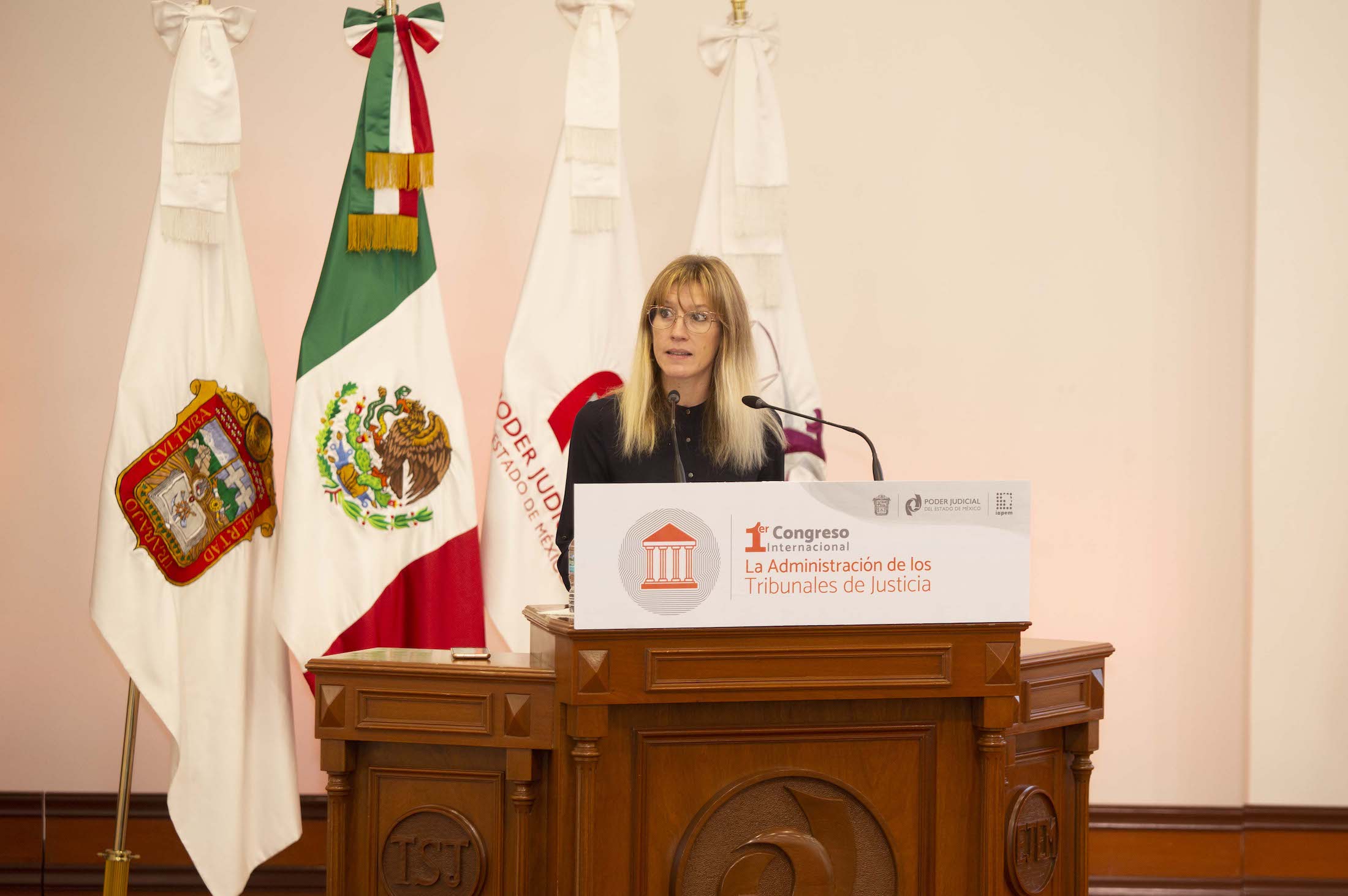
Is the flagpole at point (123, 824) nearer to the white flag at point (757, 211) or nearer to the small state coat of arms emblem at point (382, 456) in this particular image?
the small state coat of arms emblem at point (382, 456)

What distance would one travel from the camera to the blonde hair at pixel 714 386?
2.38 m

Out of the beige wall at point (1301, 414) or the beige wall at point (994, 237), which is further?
the beige wall at point (994, 237)

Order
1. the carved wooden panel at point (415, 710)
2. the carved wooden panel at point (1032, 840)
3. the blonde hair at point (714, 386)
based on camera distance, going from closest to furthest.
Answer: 1. the carved wooden panel at point (415, 710)
2. the carved wooden panel at point (1032, 840)
3. the blonde hair at point (714, 386)

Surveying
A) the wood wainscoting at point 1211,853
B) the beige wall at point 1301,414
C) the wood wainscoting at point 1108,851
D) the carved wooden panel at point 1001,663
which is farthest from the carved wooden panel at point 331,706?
the beige wall at point 1301,414

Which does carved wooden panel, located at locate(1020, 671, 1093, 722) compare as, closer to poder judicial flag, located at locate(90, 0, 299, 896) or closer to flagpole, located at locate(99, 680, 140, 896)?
poder judicial flag, located at locate(90, 0, 299, 896)

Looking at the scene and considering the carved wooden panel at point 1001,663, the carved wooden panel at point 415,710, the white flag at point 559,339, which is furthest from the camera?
the white flag at point 559,339

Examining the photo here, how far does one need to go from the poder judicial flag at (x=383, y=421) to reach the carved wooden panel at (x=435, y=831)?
112 centimetres

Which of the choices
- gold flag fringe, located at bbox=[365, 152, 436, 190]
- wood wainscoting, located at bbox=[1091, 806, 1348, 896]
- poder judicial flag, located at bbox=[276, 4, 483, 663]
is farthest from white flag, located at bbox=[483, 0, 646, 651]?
wood wainscoting, located at bbox=[1091, 806, 1348, 896]

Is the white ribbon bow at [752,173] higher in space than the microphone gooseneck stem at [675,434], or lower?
higher

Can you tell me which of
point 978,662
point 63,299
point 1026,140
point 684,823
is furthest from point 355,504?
point 1026,140

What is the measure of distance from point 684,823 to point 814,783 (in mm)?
216

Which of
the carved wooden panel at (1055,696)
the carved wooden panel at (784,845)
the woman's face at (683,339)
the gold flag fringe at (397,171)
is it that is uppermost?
the gold flag fringe at (397,171)

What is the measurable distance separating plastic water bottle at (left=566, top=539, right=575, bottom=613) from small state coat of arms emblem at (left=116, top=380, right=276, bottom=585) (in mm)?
1179

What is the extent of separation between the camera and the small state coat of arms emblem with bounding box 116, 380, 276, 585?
2920 mm
